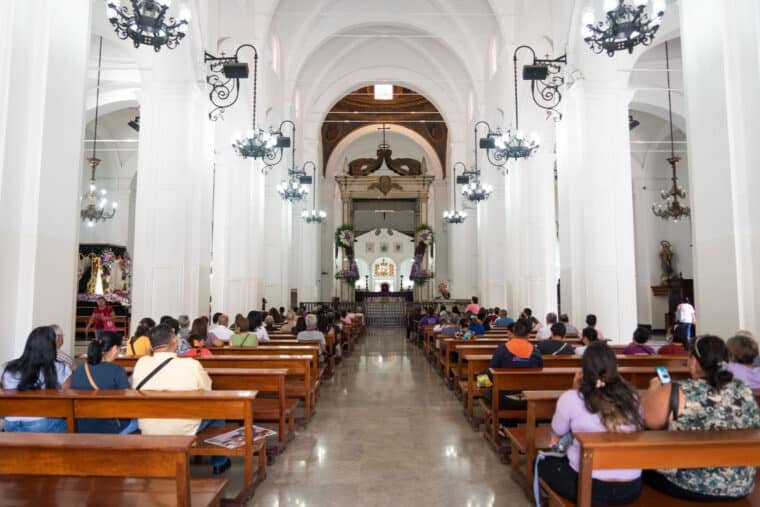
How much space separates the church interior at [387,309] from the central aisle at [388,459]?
35mm

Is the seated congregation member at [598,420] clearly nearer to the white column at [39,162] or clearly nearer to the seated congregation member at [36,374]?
the seated congregation member at [36,374]

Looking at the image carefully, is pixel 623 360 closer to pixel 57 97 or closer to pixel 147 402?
pixel 147 402

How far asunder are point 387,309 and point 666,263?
9.86 m

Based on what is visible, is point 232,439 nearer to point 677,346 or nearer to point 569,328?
point 677,346

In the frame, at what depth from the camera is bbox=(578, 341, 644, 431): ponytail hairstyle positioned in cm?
251

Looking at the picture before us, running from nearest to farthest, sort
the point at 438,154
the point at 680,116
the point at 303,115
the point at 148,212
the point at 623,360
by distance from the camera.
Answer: the point at 623,360 < the point at 148,212 < the point at 680,116 < the point at 303,115 < the point at 438,154

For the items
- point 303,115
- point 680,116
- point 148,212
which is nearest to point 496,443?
point 148,212

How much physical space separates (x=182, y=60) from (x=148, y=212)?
8.04ft

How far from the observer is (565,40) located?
31.1 ft

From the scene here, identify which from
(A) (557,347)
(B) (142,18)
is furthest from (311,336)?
(B) (142,18)

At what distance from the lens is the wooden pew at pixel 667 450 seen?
2262 millimetres

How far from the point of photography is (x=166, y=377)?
11.5 ft

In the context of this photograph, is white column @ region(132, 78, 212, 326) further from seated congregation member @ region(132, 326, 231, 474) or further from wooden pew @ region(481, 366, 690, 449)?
wooden pew @ region(481, 366, 690, 449)

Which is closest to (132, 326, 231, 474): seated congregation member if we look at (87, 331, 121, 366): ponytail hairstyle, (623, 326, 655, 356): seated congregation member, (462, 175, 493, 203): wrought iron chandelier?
(87, 331, 121, 366): ponytail hairstyle
